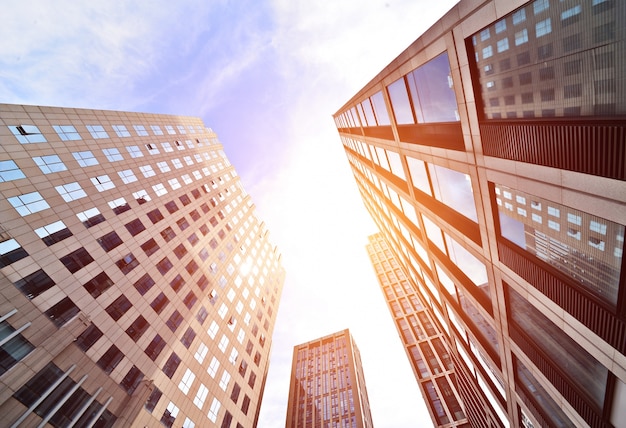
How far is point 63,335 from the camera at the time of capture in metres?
19.7

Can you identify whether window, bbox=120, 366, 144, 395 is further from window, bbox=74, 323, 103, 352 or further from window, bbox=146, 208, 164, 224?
window, bbox=146, 208, 164, 224

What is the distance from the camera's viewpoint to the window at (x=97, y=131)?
3041cm

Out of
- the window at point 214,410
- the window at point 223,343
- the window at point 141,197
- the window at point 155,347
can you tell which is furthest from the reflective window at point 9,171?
the window at point 214,410

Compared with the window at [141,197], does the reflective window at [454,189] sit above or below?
below

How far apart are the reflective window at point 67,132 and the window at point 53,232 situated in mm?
10131

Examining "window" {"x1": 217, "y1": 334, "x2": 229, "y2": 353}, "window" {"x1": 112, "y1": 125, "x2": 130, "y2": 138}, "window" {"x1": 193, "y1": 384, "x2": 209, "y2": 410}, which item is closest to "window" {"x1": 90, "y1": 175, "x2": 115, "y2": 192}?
"window" {"x1": 112, "y1": 125, "x2": 130, "y2": 138}

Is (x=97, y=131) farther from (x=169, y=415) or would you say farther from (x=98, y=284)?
(x=169, y=415)

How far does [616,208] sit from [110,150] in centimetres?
4179

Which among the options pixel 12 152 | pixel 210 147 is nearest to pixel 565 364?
pixel 12 152

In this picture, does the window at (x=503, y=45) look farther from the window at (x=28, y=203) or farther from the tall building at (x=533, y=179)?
the window at (x=28, y=203)

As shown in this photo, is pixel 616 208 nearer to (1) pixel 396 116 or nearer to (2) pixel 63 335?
(1) pixel 396 116

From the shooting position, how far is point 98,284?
2441 centimetres

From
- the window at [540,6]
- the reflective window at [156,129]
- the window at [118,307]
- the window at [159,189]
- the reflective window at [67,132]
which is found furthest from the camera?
the reflective window at [156,129]

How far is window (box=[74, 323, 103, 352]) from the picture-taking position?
21.0 meters
